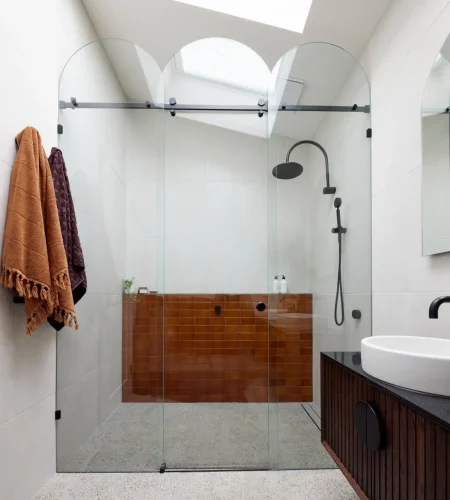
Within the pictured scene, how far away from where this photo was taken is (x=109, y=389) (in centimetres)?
217

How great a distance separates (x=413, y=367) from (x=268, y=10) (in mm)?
2202

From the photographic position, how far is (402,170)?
1929mm

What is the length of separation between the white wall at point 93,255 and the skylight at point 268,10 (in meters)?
0.75

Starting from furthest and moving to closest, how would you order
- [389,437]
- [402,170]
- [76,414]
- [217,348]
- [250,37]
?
[250,37] < [217,348] < [76,414] < [402,170] < [389,437]

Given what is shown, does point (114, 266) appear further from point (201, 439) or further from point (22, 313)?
point (201, 439)

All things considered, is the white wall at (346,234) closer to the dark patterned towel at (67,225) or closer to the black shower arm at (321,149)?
the black shower arm at (321,149)

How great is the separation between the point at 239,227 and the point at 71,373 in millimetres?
1244

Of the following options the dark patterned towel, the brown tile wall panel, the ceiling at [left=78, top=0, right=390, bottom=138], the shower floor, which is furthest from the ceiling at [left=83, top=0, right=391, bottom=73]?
the shower floor

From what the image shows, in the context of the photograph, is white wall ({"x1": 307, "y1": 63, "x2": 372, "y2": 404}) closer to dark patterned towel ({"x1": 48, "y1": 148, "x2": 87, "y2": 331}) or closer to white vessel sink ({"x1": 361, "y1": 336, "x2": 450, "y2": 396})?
white vessel sink ({"x1": 361, "y1": 336, "x2": 450, "y2": 396})

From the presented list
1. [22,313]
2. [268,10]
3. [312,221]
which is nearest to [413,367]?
[312,221]

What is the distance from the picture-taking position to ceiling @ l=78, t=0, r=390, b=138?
226 cm

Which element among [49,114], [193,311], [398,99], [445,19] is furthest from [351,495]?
[49,114]

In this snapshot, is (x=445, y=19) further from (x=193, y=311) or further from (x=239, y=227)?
(x=193, y=311)

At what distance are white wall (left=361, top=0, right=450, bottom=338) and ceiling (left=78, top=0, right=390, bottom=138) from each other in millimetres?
186
